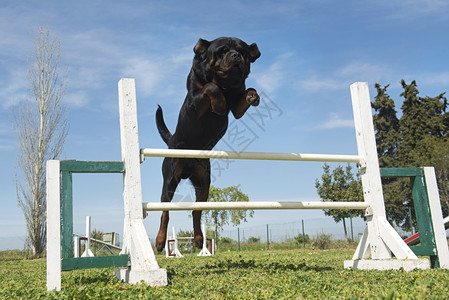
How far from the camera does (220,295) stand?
2.09 metres

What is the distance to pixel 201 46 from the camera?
10.2 ft

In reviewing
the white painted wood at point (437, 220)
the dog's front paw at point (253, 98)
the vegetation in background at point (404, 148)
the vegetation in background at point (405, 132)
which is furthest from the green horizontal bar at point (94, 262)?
the vegetation in background at point (405, 132)

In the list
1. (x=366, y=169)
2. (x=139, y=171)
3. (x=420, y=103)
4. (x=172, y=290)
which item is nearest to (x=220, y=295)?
(x=172, y=290)

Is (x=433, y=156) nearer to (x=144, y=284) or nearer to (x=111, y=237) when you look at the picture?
(x=111, y=237)

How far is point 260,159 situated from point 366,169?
3.29 ft

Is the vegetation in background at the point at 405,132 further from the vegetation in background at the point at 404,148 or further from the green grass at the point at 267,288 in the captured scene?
the green grass at the point at 267,288

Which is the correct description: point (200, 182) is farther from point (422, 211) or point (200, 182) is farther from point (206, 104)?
point (422, 211)

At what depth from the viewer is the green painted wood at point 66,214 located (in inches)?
106

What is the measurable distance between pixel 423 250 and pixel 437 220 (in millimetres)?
327

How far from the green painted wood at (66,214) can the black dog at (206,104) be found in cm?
78

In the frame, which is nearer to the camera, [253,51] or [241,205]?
[241,205]

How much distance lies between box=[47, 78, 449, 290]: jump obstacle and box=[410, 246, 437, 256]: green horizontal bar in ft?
0.07

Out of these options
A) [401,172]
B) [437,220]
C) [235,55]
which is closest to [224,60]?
[235,55]

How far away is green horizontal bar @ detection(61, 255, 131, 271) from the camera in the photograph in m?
2.67
